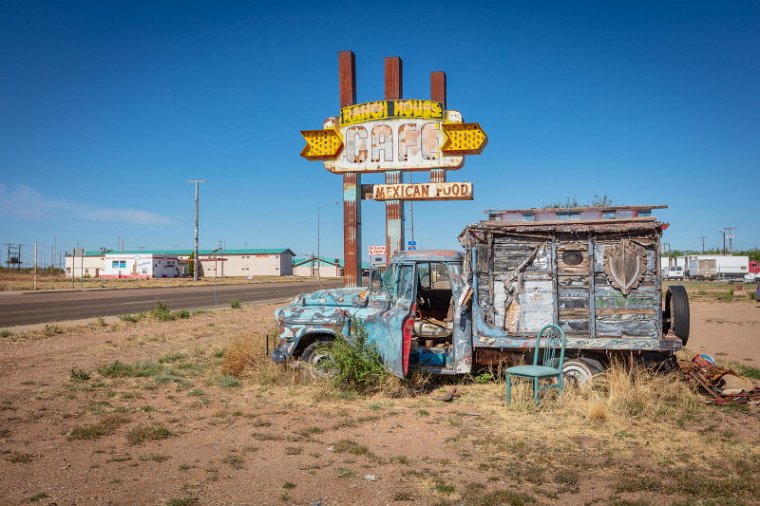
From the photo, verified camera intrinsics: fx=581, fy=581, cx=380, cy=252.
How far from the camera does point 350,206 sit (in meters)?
15.2

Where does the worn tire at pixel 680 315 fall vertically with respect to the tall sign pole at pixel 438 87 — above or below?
below

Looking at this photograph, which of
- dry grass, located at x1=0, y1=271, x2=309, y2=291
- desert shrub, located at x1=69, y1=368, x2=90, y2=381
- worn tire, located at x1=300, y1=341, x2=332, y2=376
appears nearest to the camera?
worn tire, located at x1=300, y1=341, x2=332, y2=376

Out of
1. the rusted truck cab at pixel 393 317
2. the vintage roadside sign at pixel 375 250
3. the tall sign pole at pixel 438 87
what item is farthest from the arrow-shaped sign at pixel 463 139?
the vintage roadside sign at pixel 375 250

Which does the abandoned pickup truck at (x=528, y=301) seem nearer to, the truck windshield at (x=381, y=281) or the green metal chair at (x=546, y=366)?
the truck windshield at (x=381, y=281)

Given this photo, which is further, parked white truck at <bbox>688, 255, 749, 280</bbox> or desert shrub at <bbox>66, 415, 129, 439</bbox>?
parked white truck at <bbox>688, 255, 749, 280</bbox>

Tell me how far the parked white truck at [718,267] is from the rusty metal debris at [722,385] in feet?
214

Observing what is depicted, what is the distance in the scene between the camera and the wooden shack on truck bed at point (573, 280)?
313 inches

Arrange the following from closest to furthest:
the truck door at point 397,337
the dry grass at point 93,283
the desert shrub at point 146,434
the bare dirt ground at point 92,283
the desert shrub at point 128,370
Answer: the desert shrub at point 146,434 < the truck door at point 397,337 < the desert shrub at point 128,370 < the bare dirt ground at point 92,283 < the dry grass at point 93,283

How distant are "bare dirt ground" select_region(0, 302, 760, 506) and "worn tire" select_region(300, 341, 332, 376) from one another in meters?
0.29

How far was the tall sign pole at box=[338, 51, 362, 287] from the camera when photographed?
15.2 meters

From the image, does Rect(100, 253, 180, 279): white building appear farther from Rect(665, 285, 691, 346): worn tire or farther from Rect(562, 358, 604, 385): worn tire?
Rect(665, 285, 691, 346): worn tire

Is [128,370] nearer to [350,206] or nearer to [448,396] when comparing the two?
[448,396]

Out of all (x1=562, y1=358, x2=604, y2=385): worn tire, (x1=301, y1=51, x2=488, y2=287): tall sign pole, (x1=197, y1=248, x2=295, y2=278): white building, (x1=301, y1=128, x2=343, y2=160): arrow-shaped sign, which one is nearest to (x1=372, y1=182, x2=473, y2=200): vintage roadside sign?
(x1=301, y1=51, x2=488, y2=287): tall sign pole

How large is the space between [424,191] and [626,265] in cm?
760
